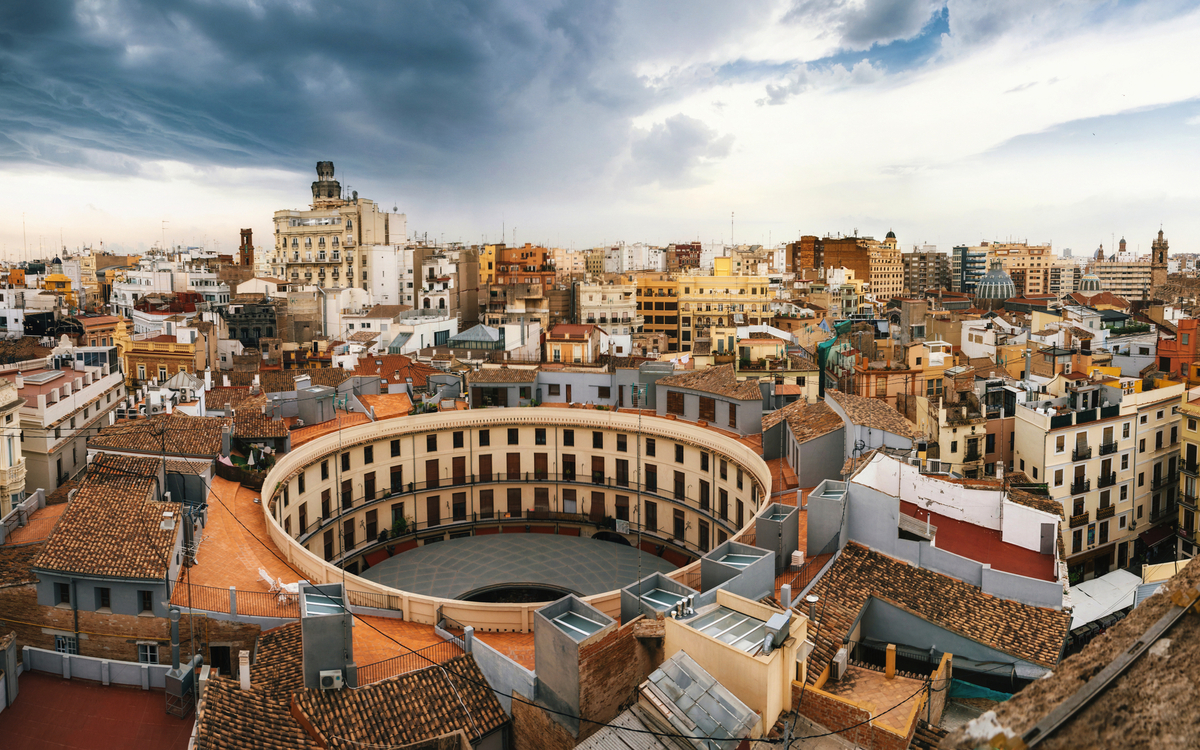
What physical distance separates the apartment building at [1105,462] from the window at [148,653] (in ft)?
112

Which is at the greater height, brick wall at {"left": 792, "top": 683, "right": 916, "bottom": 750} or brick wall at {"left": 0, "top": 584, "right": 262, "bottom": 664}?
brick wall at {"left": 792, "top": 683, "right": 916, "bottom": 750}

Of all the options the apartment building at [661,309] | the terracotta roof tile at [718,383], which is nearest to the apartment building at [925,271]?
the apartment building at [661,309]

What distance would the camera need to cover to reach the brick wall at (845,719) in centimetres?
1382

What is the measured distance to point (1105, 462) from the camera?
36344mm

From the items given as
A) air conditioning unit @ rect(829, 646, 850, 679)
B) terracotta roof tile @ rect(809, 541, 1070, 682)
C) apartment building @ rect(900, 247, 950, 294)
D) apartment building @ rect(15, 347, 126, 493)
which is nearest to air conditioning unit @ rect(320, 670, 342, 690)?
terracotta roof tile @ rect(809, 541, 1070, 682)

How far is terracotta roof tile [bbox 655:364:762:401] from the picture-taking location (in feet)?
125

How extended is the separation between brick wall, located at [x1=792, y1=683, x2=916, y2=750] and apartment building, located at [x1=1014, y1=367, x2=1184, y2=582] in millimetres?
25061

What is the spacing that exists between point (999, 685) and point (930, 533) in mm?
4719

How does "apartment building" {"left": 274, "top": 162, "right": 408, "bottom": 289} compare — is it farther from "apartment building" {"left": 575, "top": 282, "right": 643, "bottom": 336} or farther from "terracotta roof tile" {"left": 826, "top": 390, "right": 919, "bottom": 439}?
"terracotta roof tile" {"left": 826, "top": 390, "right": 919, "bottom": 439}

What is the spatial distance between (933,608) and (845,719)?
5338 mm

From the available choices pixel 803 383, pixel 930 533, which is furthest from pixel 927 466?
pixel 803 383

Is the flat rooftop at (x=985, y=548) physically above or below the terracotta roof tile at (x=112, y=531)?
below

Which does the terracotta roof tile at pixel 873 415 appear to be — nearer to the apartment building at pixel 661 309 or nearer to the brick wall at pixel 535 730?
the brick wall at pixel 535 730

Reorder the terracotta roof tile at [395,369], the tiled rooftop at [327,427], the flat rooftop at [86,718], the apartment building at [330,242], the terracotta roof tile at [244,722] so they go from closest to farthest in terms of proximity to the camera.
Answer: the terracotta roof tile at [244,722] < the flat rooftop at [86,718] < the tiled rooftop at [327,427] < the terracotta roof tile at [395,369] < the apartment building at [330,242]
